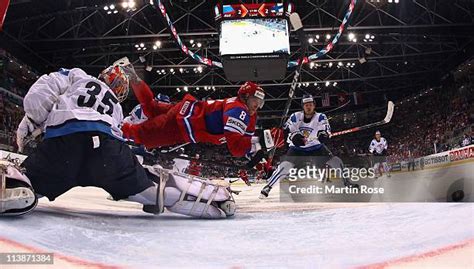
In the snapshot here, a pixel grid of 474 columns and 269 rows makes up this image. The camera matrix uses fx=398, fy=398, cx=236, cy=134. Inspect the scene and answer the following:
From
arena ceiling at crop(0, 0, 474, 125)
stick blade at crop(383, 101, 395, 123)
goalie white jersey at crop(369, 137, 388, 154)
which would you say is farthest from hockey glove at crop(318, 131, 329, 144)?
arena ceiling at crop(0, 0, 474, 125)

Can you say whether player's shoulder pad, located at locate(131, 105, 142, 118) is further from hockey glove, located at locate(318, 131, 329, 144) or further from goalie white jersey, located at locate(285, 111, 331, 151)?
hockey glove, located at locate(318, 131, 329, 144)

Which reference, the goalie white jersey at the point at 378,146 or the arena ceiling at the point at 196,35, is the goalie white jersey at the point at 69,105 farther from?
the arena ceiling at the point at 196,35

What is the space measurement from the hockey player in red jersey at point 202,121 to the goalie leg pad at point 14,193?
1.06 m

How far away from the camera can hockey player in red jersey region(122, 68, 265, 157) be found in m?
2.12

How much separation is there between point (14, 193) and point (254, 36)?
487 centimetres

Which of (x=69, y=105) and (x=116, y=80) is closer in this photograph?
(x=69, y=105)

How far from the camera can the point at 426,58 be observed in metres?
12.5

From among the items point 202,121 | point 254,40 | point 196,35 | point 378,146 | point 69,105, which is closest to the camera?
point 69,105

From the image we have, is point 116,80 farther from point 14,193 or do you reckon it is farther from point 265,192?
point 265,192

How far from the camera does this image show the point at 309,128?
3746 millimetres

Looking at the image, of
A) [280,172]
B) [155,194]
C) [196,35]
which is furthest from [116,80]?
[196,35]

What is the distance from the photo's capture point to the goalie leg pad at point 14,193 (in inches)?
46.4

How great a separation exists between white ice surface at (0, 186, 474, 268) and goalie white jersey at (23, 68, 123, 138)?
31 centimetres

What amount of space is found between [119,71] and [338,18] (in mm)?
8938
